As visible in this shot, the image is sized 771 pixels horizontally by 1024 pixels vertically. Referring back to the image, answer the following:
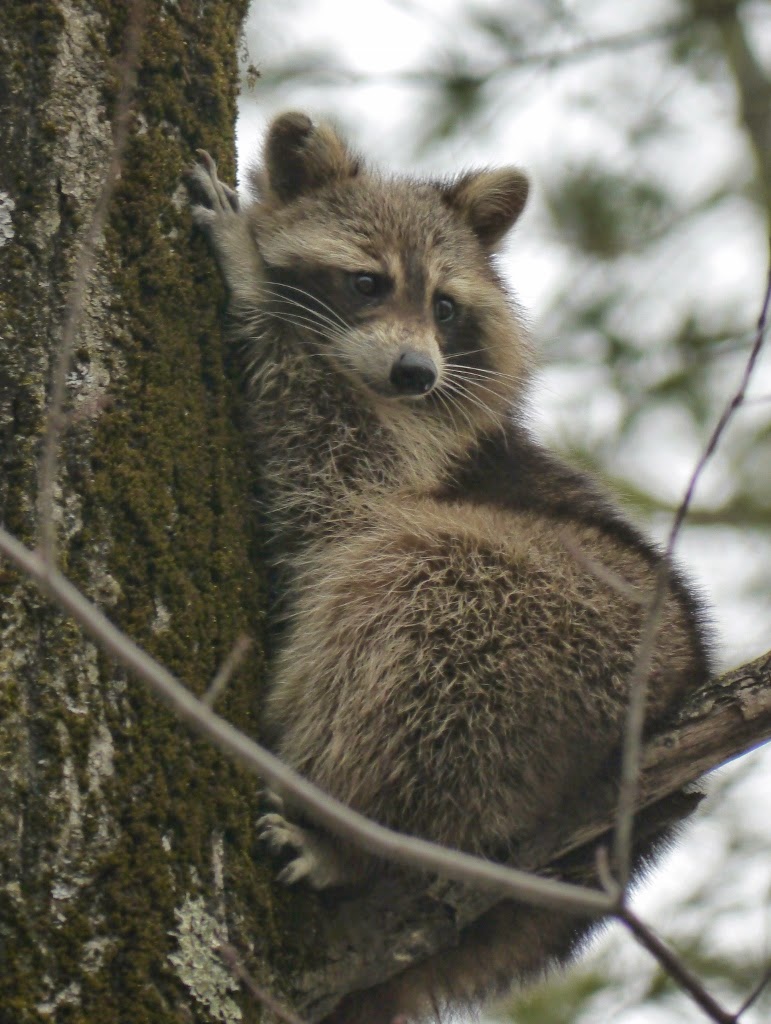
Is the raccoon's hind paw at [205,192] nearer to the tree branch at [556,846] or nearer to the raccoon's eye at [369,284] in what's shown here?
the raccoon's eye at [369,284]

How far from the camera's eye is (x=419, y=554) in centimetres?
Answer: 370

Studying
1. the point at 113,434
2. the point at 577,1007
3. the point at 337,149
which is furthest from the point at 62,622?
the point at 577,1007

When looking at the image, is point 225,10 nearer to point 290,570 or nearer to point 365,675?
point 290,570

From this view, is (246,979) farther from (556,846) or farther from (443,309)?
(443,309)

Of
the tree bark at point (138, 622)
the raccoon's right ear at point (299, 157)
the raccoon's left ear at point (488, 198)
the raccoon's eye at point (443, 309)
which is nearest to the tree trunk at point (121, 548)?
the tree bark at point (138, 622)

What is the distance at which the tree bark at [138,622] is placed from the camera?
8.11ft

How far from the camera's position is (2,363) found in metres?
2.77

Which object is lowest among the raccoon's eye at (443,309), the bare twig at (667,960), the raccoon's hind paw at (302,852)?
the bare twig at (667,960)

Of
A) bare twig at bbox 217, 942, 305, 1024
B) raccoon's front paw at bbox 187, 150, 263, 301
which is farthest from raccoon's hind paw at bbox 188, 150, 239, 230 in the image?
bare twig at bbox 217, 942, 305, 1024

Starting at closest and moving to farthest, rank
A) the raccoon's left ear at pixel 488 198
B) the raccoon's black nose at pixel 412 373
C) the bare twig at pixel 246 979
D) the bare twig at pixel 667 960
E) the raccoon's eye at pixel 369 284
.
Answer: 1. the bare twig at pixel 667 960
2. the bare twig at pixel 246 979
3. the raccoon's black nose at pixel 412 373
4. the raccoon's eye at pixel 369 284
5. the raccoon's left ear at pixel 488 198

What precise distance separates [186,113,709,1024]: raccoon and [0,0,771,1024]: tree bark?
193 mm

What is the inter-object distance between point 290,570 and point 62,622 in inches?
46.9

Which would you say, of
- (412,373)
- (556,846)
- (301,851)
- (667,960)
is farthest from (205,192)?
(667,960)

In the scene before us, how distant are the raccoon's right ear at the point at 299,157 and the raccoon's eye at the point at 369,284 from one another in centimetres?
42
